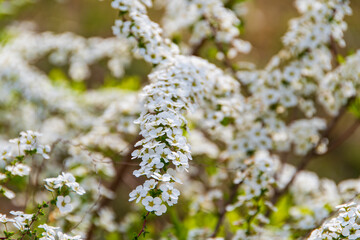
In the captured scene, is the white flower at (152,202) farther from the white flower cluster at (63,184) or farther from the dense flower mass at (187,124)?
the white flower cluster at (63,184)

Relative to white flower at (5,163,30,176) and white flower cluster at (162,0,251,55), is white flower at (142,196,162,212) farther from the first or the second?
white flower cluster at (162,0,251,55)

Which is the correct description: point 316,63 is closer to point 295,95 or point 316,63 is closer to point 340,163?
point 295,95

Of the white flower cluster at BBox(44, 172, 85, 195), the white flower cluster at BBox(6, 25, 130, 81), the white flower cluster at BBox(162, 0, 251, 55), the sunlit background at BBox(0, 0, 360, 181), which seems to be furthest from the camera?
the sunlit background at BBox(0, 0, 360, 181)

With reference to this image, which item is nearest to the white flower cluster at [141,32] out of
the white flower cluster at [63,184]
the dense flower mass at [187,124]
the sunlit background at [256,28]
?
the dense flower mass at [187,124]

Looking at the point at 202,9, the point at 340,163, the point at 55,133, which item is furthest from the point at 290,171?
the point at 340,163

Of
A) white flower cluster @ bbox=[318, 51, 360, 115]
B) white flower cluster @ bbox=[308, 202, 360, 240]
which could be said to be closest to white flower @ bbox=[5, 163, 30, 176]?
white flower cluster @ bbox=[308, 202, 360, 240]

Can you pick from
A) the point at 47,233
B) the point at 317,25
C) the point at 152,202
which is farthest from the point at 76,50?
the point at 152,202

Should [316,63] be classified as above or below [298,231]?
above

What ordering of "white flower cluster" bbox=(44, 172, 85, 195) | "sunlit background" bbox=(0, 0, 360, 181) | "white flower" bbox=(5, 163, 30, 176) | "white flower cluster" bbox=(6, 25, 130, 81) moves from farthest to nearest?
"sunlit background" bbox=(0, 0, 360, 181) < "white flower cluster" bbox=(6, 25, 130, 81) < "white flower" bbox=(5, 163, 30, 176) < "white flower cluster" bbox=(44, 172, 85, 195)
